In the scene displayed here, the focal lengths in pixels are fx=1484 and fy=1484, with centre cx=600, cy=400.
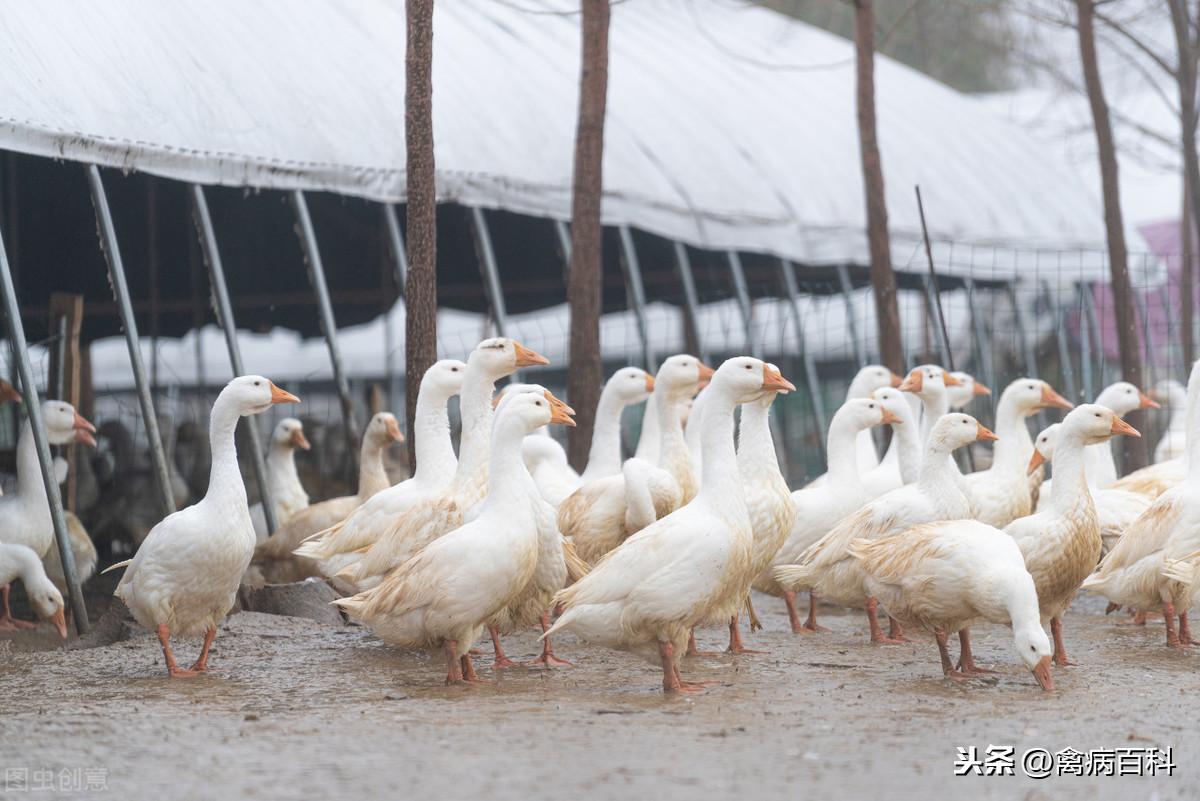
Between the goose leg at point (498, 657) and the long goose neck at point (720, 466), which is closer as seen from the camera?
the long goose neck at point (720, 466)

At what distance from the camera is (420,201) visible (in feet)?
33.3

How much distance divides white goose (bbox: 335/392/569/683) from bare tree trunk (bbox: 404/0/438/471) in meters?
2.95

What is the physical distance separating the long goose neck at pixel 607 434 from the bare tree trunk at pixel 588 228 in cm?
167

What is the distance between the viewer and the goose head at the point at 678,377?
9.47 m

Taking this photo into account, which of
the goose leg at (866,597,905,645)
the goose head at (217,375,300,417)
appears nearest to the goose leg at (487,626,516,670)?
the goose head at (217,375,300,417)

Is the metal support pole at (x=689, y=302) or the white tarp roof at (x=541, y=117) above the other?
the white tarp roof at (x=541, y=117)

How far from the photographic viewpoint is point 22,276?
54.4 feet

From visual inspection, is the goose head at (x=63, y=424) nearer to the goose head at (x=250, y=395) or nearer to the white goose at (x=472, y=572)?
the goose head at (x=250, y=395)

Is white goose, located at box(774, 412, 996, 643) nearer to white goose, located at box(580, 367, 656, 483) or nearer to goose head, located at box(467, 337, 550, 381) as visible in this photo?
white goose, located at box(580, 367, 656, 483)

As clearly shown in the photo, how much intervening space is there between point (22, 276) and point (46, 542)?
7120mm

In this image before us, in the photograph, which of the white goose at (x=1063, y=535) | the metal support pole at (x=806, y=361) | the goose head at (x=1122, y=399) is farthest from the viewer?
the metal support pole at (x=806, y=361)

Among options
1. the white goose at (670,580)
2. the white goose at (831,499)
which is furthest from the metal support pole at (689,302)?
the white goose at (670,580)

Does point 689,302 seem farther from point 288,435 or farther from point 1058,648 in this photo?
point 1058,648

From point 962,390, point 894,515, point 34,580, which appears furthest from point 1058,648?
point 34,580
